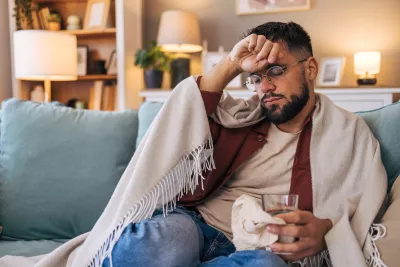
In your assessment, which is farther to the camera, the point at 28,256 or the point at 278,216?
the point at 28,256

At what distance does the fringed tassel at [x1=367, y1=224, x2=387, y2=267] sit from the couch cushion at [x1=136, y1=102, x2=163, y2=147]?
91cm

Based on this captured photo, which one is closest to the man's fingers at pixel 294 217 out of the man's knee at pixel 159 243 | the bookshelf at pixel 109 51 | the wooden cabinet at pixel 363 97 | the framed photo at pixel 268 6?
the man's knee at pixel 159 243

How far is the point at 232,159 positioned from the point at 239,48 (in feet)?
1.20

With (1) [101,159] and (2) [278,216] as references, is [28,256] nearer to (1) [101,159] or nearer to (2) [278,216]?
(1) [101,159]

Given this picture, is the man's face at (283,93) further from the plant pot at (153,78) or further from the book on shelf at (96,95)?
the book on shelf at (96,95)

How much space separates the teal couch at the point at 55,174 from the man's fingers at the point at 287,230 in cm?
83

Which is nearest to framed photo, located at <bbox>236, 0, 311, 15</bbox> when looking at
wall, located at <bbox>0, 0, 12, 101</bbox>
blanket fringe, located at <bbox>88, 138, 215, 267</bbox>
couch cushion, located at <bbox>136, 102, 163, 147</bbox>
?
wall, located at <bbox>0, 0, 12, 101</bbox>

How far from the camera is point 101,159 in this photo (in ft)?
5.48

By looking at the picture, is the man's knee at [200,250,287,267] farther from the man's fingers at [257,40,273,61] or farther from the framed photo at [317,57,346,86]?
the framed photo at [317,57,346,86]

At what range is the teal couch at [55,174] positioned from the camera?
1.65 m

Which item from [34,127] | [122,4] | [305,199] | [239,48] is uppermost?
[122,4]

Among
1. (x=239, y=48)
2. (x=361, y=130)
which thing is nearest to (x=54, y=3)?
(x=239, y=48)

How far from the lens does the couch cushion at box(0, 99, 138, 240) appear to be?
1648 millimetres

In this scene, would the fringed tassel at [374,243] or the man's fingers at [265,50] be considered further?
the man's fingers at [265,50]
